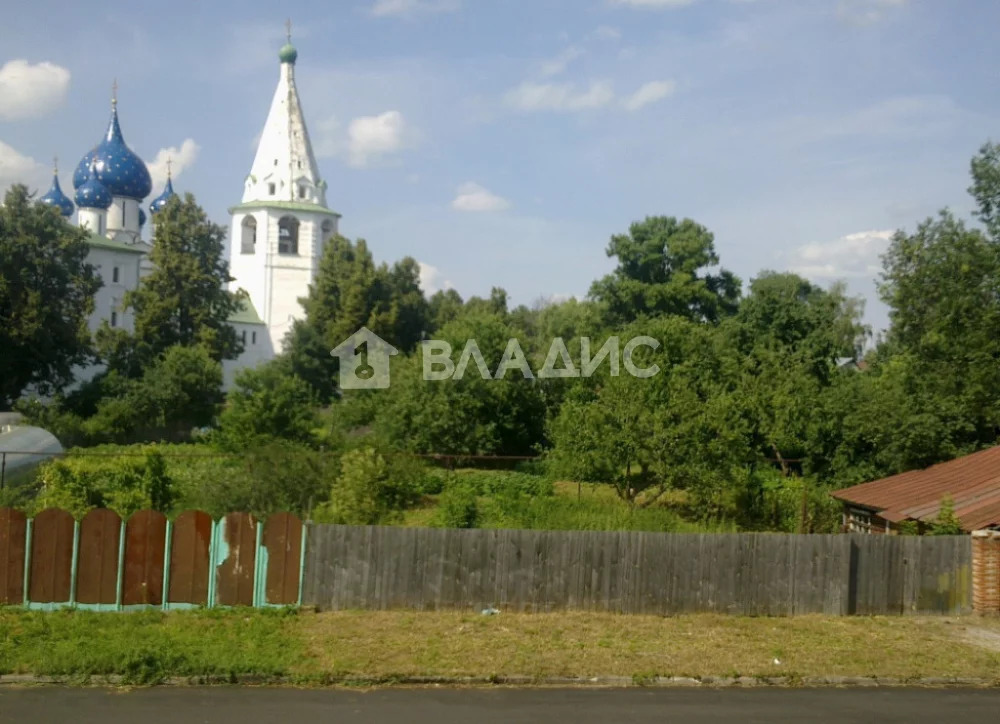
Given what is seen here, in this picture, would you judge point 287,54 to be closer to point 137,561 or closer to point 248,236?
point 248,236

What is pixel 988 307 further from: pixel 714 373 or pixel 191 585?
pixel 191 585

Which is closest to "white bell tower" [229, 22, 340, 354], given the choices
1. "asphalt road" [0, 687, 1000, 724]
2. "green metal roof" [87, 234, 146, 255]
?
"green metal roof" [87, 234, 146, 255]

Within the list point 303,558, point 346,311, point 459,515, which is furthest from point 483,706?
point 346,311

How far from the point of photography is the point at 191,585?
12.5 metres

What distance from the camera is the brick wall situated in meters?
13.5

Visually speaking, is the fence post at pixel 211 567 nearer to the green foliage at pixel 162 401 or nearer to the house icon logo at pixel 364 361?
the house icon logo at pixel 364 361

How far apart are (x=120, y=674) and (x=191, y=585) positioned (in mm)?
2668

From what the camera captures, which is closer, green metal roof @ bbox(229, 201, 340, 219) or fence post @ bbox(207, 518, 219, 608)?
fence post @ bbox(207, 518, 219, 608)

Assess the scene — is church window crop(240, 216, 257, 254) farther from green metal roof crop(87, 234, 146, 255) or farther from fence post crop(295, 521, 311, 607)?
fence post crop(295, 521, 311, 607)

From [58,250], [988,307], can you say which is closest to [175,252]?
[58,250]

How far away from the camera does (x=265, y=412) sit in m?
29.8

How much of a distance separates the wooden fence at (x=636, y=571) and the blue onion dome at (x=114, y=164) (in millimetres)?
57519

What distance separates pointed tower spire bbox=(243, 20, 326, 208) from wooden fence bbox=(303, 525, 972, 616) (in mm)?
52847

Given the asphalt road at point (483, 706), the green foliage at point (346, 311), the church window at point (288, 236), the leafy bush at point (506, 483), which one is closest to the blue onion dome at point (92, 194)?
the church window at point (288, 236)
